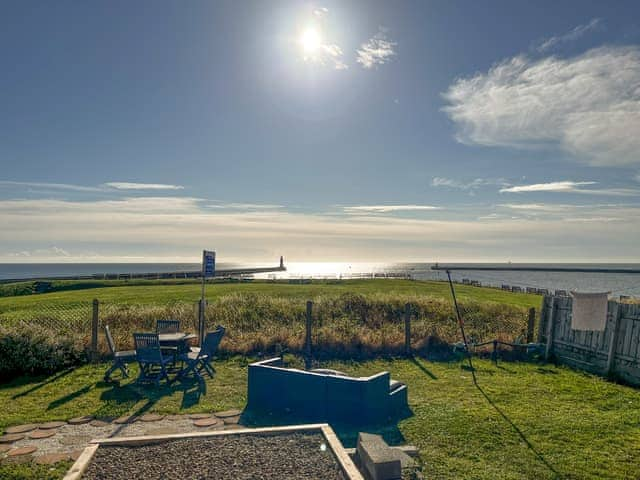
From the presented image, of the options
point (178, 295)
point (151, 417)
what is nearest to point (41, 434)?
point (151, 417)

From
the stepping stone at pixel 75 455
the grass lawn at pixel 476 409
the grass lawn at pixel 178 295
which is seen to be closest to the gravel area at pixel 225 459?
the stepping stone at pixel 75 455

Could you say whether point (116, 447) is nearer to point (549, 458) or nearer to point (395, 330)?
point (549, 458)

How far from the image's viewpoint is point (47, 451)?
17.0 ft

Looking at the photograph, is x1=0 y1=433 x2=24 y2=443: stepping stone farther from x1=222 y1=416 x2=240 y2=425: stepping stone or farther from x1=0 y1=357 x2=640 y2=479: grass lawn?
x1=222 y1=416 x2=240 y2=425: stepping stone

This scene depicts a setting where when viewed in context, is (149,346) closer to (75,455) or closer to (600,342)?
(75,455)

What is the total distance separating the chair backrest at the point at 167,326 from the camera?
9724 millimetres

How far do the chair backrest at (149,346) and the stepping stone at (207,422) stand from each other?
6.59 feet

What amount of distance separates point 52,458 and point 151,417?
1542 mm

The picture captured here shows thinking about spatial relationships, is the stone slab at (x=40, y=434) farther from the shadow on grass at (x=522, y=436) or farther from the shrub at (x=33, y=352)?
the shadow on grass at (x=522, y=436)

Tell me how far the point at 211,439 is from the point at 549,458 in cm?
400

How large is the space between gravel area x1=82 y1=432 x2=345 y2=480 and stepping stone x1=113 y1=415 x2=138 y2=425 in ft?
6.84

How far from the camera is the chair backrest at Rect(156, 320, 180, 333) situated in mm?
9724

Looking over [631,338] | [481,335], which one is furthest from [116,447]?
[481,335]

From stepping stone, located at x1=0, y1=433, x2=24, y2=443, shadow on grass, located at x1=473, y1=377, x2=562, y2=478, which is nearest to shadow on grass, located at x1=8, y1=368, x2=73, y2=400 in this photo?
stepping stone, located at x1=0, y1=433, x2=24, y2=443
